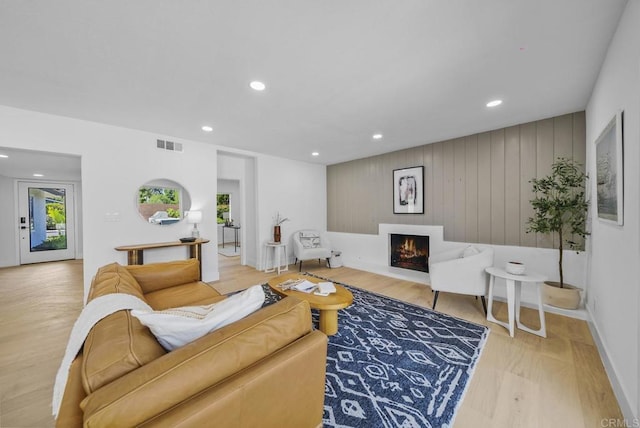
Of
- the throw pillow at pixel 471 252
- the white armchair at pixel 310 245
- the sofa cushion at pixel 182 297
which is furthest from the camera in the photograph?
the white armchair at pixel 310 245

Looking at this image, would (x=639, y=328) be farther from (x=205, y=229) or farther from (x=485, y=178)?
(x=205, y=229)

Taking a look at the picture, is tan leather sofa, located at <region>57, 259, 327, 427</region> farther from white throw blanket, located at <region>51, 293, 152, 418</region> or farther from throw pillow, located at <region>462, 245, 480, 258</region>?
throw pillow, located at <region>462, 245, 480, 258</region>

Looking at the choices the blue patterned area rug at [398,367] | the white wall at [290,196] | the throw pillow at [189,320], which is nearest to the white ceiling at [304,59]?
the throw pillow at [189,320]

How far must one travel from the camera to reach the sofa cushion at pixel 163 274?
2416 mm

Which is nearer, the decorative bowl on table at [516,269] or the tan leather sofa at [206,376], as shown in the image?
the tan leather sofa at [206,376]

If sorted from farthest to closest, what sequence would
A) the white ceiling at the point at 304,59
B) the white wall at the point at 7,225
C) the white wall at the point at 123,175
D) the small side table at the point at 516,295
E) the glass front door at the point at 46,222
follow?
the glass front door at the point at 46,222, the white wall at the point at 7,225, the white wall at the point at 123,175, the small side table at the point at 516,295, the white ceiling at the point at 304,59

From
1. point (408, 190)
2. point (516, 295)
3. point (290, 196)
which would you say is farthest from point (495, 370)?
point (290, 196)

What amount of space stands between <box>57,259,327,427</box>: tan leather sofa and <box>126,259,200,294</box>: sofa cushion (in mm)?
1509

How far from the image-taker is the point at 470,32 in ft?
5.25

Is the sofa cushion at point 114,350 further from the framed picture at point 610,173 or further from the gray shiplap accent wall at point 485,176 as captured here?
the gray shiplap accent wall at point 485,176

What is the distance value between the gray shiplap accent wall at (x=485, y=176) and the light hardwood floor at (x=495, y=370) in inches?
43.9

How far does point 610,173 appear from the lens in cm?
176

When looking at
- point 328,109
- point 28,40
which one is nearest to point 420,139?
point 328,109

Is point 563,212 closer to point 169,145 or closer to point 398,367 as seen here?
point 398,367
